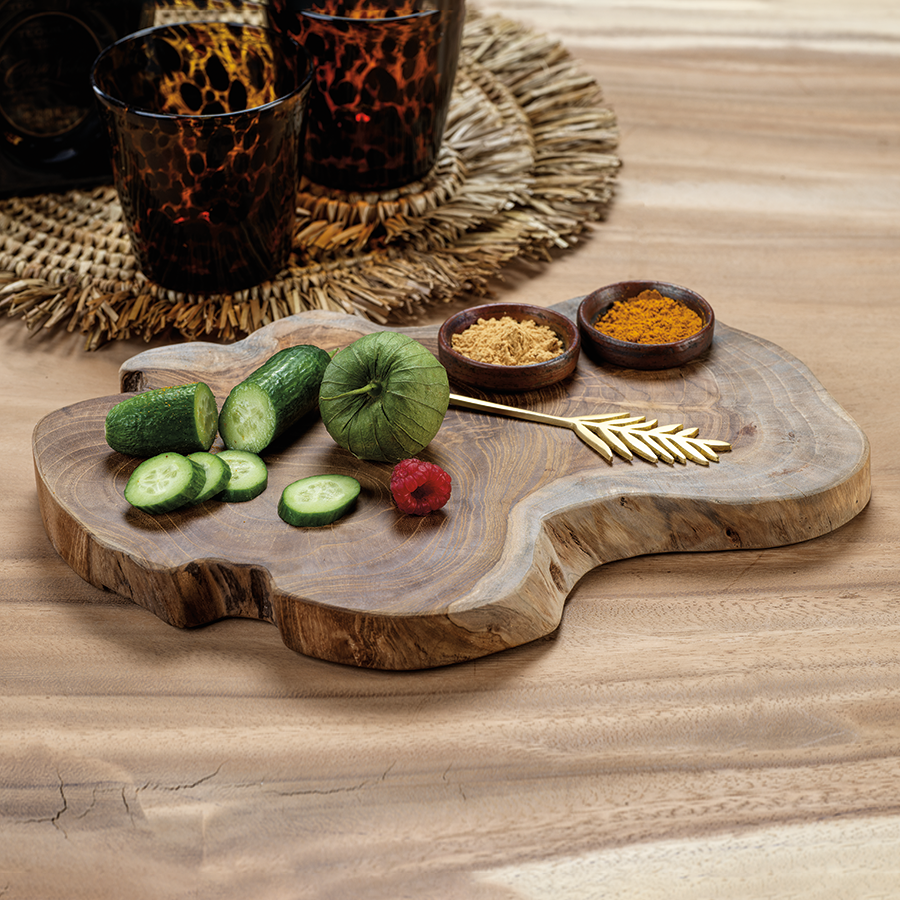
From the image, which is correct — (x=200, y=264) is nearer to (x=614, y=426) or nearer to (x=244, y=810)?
(x=614, y=426)

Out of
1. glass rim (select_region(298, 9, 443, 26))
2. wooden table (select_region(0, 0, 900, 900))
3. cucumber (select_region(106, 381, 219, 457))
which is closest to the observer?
wooden table (select_region(0, 0, 900, 900))

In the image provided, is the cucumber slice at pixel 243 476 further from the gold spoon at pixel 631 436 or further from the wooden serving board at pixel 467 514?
the gold spoon at pixel 631 436

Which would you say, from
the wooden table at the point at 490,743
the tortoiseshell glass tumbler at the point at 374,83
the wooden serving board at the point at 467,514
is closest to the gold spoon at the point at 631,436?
the wooden serving board at the point at 467,514

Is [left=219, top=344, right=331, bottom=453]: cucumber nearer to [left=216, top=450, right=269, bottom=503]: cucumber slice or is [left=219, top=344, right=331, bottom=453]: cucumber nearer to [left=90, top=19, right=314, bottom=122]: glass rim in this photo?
[left=216, top=450, right=269, bottom=503]: cucumber slice

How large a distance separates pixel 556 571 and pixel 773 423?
1.11 feet

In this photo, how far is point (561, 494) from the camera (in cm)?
105

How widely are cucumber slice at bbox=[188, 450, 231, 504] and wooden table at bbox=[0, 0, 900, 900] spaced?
0.44ft

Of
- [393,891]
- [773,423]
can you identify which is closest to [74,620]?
[393,891]

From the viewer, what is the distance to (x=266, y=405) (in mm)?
1088

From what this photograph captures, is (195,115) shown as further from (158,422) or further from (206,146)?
(158,422)

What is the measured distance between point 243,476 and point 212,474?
4cm

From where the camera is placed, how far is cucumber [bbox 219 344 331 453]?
1086mm

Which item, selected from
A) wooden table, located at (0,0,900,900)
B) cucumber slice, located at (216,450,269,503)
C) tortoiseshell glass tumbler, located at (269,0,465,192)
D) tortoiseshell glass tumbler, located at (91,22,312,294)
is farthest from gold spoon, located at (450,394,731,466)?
tortoiseshell glass tumbler, located at (269,0,465,192)

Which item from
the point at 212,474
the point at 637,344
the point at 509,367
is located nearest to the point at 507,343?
the point at 509,367
